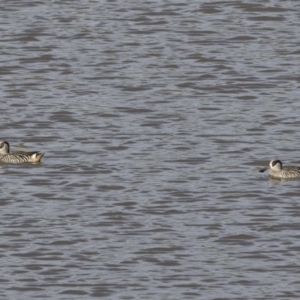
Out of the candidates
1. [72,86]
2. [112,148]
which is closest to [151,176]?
[112,148]

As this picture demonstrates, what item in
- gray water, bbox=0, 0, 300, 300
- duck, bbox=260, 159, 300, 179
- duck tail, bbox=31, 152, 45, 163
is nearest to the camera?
gray water, bbox=0, 0, 300, 300

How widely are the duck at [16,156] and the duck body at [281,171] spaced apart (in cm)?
329

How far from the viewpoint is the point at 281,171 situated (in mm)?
20438

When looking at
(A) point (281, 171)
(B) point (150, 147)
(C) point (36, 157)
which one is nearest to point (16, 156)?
(C) point (36, 157)

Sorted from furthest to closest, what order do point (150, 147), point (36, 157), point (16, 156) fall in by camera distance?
point (150, 147), point (16, 156), point (36, 157)

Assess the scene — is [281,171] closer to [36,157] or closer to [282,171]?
[282,171]

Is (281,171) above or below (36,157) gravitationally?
below

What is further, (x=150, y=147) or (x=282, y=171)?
(x=150, y=147)

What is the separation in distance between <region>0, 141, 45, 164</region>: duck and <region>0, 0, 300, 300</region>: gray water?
121 millimetres

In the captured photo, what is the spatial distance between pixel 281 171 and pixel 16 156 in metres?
3.85

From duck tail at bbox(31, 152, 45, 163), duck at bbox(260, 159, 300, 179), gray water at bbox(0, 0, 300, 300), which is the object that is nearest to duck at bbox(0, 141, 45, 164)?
duck tail at bbox(31, 152, 45, 163)

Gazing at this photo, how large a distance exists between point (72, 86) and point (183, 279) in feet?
33.6

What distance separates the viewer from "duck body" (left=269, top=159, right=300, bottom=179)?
66.9 feet

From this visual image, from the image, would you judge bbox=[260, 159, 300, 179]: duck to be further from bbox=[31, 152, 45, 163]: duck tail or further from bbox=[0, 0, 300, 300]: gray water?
bbox=[31, 152, 45, 163]: duck tail
